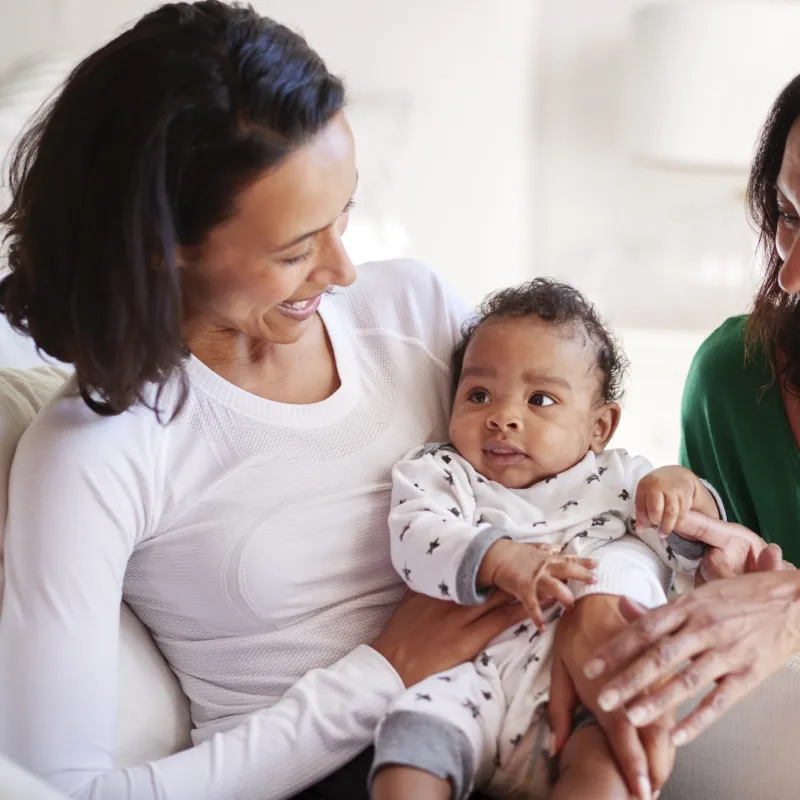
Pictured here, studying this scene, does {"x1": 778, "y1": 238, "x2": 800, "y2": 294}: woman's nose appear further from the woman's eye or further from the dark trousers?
the dark trousers

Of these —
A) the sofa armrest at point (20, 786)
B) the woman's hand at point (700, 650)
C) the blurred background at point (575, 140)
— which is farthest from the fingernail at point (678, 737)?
the blurred background at point (575, 140)

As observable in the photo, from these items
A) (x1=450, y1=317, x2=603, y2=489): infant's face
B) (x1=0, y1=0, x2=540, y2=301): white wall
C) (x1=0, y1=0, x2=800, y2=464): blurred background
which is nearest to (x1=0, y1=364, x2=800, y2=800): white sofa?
(x1=450, y1=317, x2=603, y2=489): infant's face

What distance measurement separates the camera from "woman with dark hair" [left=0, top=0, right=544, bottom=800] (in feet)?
3.28

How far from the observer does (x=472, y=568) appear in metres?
1.07

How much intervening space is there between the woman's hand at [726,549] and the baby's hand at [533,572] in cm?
17

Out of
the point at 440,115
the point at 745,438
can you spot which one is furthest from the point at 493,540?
the point at 440,115

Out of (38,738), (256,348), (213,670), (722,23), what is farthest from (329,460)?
(722,23)

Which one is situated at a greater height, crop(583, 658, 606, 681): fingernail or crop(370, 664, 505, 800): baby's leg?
crop(583, 658, 606, 681): fingernail

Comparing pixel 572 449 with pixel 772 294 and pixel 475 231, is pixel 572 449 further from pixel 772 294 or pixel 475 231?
pixel 475 231

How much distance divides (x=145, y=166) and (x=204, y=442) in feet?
1.03

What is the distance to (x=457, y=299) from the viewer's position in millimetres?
1430

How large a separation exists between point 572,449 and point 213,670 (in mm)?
497

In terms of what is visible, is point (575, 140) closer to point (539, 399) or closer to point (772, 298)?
point (772, 298)

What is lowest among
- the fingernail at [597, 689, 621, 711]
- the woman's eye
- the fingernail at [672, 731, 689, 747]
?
the fingernail at [672, 731, 689, 747]
